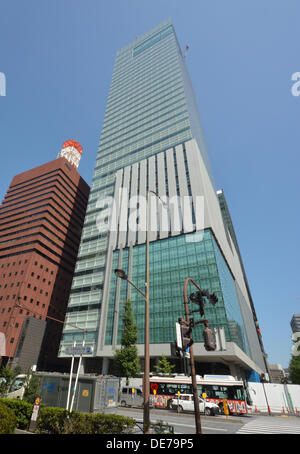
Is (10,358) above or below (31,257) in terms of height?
below

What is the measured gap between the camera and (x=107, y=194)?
66.6 metres

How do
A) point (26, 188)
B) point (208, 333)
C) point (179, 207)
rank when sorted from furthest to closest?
point (26, 188), point (179, 207), point (208, 333)

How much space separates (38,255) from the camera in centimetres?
6906

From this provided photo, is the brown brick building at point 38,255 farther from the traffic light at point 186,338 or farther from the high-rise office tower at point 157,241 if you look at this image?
the traffic light at point 186,338

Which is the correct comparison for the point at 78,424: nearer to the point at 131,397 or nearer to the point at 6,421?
the point at 6,421

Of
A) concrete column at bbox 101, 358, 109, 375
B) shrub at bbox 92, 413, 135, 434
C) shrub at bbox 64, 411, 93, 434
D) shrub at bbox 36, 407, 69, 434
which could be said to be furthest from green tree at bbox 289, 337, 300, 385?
shrub at bbox 36, 407, 69, 434

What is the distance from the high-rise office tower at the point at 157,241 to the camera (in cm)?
4197

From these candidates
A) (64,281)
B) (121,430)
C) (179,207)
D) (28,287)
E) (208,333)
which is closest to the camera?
(208,333)

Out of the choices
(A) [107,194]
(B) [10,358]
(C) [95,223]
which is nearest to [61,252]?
(C) [95,223]

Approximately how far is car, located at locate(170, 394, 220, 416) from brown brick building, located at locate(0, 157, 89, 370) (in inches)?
1501

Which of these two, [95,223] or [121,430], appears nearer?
[121,430]
